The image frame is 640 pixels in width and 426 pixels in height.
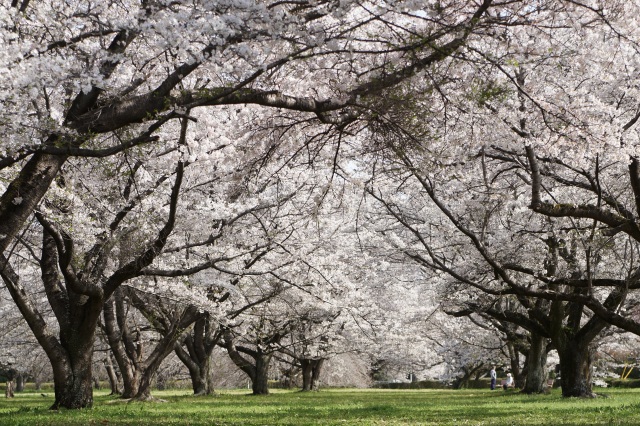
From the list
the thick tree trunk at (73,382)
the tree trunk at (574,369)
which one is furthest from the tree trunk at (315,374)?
the thick tree trunk at (73,382)

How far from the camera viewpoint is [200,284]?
2036 centimetres

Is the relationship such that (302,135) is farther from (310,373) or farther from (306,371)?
(310,373)

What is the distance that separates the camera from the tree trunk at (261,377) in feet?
112

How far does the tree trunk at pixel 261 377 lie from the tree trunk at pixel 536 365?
12.4 m

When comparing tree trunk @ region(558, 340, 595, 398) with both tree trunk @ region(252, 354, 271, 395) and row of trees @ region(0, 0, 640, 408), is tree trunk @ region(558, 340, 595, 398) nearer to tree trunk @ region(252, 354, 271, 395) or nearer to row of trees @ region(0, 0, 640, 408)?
row of trees @ region(0, 0, 640, 408)

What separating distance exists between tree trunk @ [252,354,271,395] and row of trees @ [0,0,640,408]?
12.1 metres

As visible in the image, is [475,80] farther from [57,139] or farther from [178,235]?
[178,235]

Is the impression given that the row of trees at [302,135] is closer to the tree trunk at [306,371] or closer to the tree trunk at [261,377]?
the tree trunk at [261,377]

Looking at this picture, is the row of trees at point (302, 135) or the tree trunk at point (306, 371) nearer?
the row of trees at point (302, 135)

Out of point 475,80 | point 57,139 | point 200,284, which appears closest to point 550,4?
point 475,80

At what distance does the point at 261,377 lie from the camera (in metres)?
34.5

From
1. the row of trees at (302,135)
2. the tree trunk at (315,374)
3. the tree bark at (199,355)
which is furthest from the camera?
the tree trunk at (315,374)

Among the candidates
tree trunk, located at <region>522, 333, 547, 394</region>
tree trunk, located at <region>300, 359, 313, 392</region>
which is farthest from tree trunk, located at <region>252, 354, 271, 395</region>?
tree trunk, located at <region>522, 333, 547, 394</region>

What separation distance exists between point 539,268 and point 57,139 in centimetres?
1391
